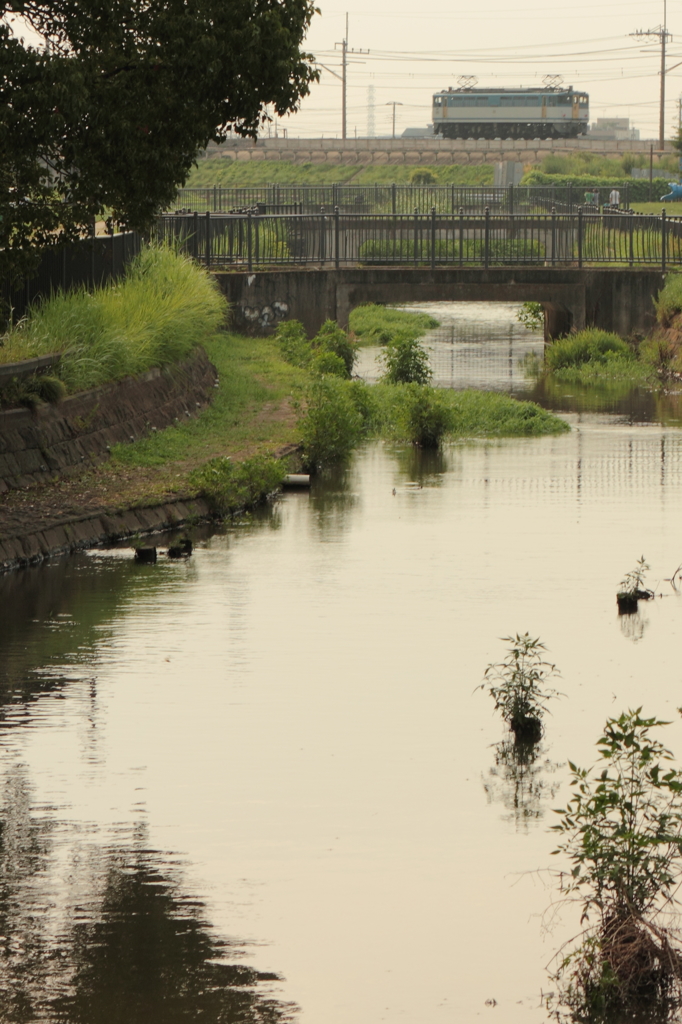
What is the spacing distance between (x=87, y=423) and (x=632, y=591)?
281 inches

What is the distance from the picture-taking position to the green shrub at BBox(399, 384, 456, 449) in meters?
21.8

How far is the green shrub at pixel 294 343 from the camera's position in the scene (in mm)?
27942

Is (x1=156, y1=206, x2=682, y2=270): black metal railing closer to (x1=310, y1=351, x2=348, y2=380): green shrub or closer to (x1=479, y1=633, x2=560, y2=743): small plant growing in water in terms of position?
(x1=310, y1=351, x2=348, y2=380): green shrub

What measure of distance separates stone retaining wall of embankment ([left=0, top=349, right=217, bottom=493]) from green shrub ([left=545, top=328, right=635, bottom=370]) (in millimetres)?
12469

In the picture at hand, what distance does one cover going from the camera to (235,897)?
23.6 feet

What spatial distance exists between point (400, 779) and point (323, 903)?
5.79 feet

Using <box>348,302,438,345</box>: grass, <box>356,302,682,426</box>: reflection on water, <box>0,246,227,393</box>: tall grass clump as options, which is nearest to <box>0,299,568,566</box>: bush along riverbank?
<box>0,246,227,393</box>: tall grass clump

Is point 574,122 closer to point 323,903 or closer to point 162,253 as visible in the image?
point 162,253

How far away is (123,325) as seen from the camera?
815 inches

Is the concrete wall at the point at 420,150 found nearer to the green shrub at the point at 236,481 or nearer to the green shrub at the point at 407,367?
the green shrub at the point at 407,367

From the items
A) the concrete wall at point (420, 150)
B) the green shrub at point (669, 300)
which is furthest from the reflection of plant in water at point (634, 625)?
the concrete wall at point (420, 150)

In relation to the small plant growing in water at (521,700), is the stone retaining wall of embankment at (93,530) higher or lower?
higher

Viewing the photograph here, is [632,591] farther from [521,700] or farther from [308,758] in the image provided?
[308,758]

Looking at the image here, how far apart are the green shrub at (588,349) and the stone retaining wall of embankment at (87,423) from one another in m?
12.5
